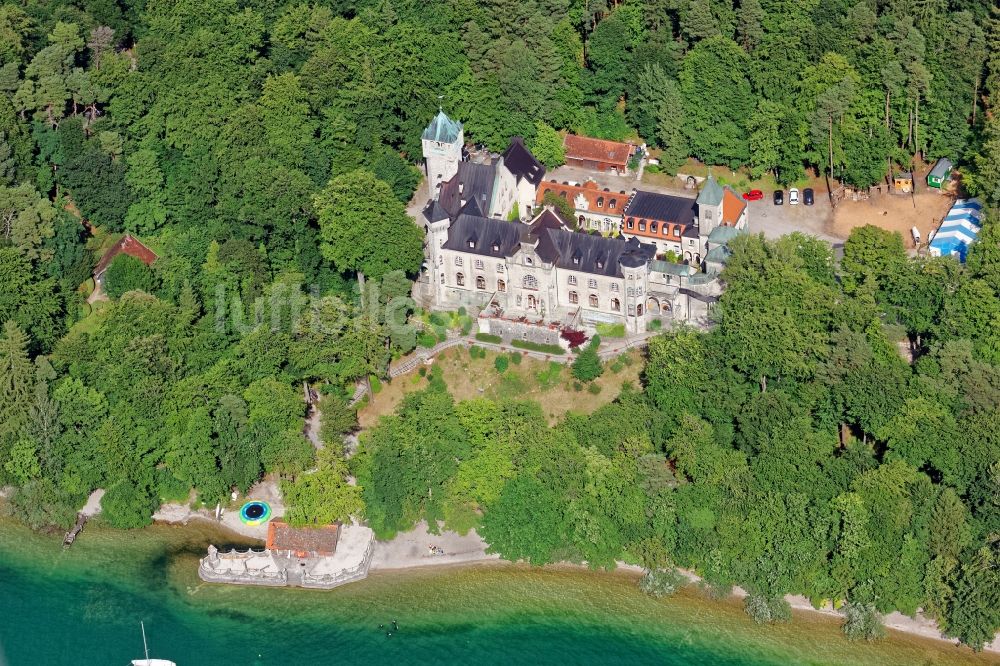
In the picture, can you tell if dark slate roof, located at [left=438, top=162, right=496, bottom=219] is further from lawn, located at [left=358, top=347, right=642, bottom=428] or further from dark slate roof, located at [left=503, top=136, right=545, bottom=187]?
lawn, located at [left=358, top=347, right=642, bottom=428]

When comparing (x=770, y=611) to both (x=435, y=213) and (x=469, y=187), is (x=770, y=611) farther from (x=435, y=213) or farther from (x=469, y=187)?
(x=469, y=187)

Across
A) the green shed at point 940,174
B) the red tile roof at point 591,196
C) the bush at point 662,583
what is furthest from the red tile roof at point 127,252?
the green shed at point 940,174

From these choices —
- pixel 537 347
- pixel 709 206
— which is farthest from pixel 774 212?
pixel 537 347

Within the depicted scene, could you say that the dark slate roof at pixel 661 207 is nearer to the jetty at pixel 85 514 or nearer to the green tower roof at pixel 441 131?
the green tower roof at pixel 441 131

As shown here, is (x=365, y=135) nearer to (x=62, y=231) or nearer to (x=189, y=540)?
(x=62, y=231)

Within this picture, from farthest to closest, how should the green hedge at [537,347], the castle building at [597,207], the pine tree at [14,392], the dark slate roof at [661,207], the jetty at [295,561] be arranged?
1. the castle building at [597,207]
2. the dark slate roof at [661,207]
3. the green hedge at [537,347]
4. the pine tree at [14,392]
5. the jetty at [295,561]

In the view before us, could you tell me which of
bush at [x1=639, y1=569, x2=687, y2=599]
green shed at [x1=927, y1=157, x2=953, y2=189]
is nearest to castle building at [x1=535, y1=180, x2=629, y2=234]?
green shed at [x1=927, y1=157, x2=953, y2=189]

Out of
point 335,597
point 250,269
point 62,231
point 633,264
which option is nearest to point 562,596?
point 335,597
